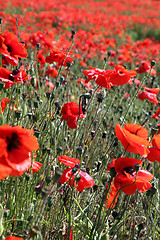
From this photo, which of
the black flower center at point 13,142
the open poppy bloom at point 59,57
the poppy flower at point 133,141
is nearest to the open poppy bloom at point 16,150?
the black flower center at point 13,142

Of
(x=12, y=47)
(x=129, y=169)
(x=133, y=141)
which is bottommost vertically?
(x=129, y=169)

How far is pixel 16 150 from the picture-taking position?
79 centimetres

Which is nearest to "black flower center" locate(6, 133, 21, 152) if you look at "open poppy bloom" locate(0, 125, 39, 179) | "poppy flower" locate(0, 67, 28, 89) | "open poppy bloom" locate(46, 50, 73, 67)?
"open poppy bloom" locate(0, 125, 39, 179)

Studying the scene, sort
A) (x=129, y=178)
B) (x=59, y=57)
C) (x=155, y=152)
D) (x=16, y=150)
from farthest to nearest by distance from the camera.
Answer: (x=59, y=57) < (x=155, y=152) < (x=129, y=178) < (x=16, y=150)

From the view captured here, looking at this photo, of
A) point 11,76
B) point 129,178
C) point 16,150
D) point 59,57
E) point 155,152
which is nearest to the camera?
point 16,150

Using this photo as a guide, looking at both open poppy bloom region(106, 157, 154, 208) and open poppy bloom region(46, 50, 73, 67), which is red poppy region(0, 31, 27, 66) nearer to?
open poppy bloom region(46, 50, 73, 67)

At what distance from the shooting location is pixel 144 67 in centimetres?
215

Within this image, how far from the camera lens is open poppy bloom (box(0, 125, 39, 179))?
0.72 m

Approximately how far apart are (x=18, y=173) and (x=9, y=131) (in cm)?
12

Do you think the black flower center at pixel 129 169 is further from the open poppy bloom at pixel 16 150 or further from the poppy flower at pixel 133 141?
the open poppy bloom at pixel 16 150

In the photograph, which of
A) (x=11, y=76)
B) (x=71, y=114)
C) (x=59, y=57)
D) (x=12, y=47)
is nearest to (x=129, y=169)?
(x=71, y=114)

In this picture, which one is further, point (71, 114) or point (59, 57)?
point (59, 57)

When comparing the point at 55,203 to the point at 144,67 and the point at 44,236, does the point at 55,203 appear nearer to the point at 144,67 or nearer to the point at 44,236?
the point at 44,236

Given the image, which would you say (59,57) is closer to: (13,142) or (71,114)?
(71,114)
